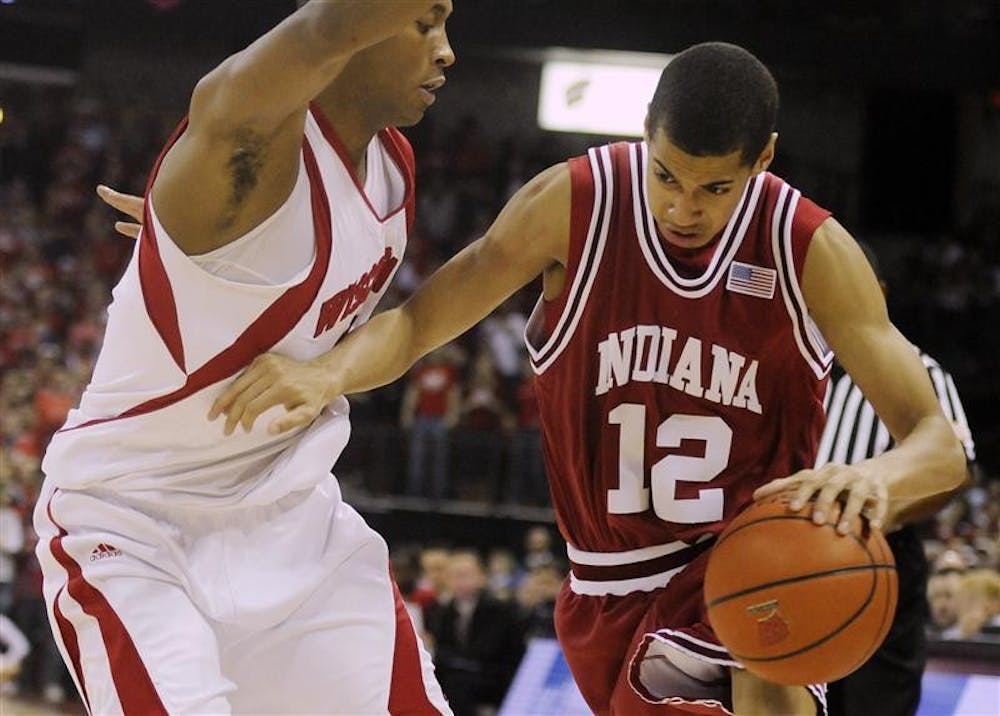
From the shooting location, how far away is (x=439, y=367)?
13.4 m

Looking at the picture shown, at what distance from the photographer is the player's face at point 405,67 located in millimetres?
3168

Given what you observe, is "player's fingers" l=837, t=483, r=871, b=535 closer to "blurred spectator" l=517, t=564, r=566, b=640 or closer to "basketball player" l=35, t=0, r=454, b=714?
"basketball player" l=35, t=0, r=454, b=714

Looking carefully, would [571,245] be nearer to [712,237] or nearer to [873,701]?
[712,237]

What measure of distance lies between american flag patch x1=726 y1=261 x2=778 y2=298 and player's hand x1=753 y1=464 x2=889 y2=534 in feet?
1.91

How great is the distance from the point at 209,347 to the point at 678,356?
1.04m

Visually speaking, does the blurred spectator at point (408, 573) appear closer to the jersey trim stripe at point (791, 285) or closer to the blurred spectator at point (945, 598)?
the blurred spectator at point (945, 598)

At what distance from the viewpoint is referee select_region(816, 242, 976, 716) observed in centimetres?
509

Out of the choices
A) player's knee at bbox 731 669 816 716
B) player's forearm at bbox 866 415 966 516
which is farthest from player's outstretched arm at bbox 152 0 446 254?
player's knee at bbox 731 669 816 716

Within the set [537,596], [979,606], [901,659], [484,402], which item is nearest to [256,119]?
[901,659]

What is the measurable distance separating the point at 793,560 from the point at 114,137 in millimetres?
16782

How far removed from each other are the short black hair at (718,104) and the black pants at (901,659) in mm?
2441

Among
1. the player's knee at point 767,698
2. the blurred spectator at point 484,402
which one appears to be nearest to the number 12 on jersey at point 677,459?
the player's knee at point 767,698

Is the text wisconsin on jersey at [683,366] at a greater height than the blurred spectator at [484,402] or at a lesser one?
greater

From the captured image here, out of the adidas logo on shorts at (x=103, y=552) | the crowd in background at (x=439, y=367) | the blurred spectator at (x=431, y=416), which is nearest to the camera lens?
the adidas logo on shorts at (x=103, y=552)
